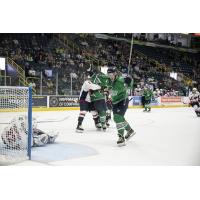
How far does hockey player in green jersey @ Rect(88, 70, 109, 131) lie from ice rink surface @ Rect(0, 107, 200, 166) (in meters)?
0.13

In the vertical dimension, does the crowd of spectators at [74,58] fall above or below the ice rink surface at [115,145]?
above

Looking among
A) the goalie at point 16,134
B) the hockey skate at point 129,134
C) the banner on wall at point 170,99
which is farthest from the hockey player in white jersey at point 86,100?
the banner on wall at point 170,99

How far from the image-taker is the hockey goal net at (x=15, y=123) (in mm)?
3734

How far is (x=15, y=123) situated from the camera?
388 cm

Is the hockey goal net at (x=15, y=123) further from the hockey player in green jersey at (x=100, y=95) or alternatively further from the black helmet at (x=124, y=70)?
the black helmet at (x=124, y=70)

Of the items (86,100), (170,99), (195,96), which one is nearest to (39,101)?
(86,100)

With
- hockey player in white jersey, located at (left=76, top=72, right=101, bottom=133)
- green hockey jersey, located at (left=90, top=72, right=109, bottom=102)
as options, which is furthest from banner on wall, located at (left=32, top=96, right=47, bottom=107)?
green hockey jersey, located at (left=90, top=72, right=109, bottom=102)

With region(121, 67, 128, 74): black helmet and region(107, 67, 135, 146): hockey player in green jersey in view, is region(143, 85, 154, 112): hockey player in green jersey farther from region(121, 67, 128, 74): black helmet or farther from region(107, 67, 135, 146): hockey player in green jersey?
region(107, 67, 135, 146): hockey player in green jersey

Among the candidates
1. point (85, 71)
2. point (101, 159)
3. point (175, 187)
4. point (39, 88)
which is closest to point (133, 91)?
point (85, 71)

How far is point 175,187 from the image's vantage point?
3.19 meters

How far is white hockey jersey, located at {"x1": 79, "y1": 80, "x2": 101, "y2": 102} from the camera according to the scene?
484 centimetres

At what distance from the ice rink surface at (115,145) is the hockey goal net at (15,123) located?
0.06 meters
